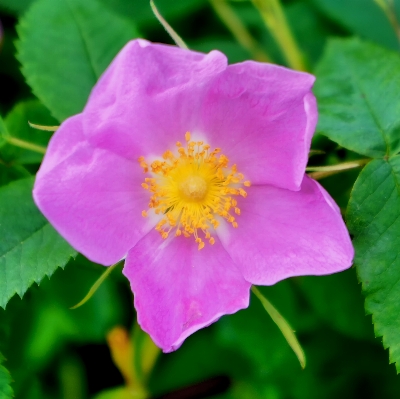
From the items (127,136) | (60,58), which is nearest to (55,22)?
(60,58)

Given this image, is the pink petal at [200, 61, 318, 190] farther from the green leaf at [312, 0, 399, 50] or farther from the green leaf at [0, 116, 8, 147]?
the green leaf at [312, 0, 399, 50]

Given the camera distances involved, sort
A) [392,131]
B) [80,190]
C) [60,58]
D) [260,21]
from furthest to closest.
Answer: [260,21] → [60,58] → [392,131] → [80,190]

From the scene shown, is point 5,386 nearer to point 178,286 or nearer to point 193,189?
point 178,286

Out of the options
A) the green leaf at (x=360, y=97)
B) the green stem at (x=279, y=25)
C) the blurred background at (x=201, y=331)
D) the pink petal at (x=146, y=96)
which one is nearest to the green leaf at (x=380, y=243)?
the green leaf at (x=360, y=97)

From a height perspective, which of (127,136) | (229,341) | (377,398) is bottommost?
(377,398)

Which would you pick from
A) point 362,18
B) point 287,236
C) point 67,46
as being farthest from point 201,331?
point 362,18

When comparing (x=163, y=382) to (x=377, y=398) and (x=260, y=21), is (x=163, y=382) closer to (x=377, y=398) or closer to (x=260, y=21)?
(x=377, y=398)
